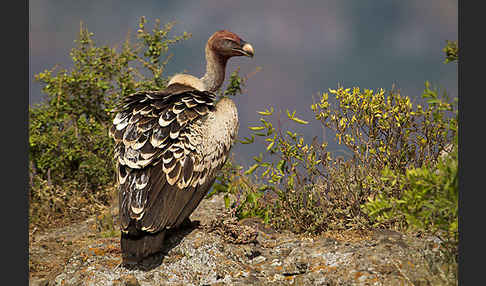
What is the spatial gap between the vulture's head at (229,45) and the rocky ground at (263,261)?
275 centimetres

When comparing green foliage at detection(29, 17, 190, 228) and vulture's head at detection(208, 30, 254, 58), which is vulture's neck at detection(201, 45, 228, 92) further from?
green foliage at detection(29, 17, 190, 228)

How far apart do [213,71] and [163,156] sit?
242 centimetres

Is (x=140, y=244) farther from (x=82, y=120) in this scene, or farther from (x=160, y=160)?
(x=82, y=120)

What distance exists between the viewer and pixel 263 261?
7352 mm

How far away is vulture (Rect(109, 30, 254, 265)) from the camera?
638 cm

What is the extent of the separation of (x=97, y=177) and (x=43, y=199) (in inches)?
60.1

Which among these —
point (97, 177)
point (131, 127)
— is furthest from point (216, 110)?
point (97, 177)

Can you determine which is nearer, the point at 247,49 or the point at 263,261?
the point at 263,261

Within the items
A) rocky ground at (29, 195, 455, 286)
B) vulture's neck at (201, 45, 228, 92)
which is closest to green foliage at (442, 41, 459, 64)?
rocky ground at (29, 195, 455, 286)

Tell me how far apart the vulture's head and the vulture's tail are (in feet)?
11.3

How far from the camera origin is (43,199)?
1340 cm

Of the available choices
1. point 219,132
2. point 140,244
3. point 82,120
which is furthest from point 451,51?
point 82,120

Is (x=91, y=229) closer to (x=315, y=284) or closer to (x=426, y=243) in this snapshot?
(x=315, y=284)

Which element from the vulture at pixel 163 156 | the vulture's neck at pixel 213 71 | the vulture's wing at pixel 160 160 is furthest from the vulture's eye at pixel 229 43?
the vulture's wing at pixel 160 160
